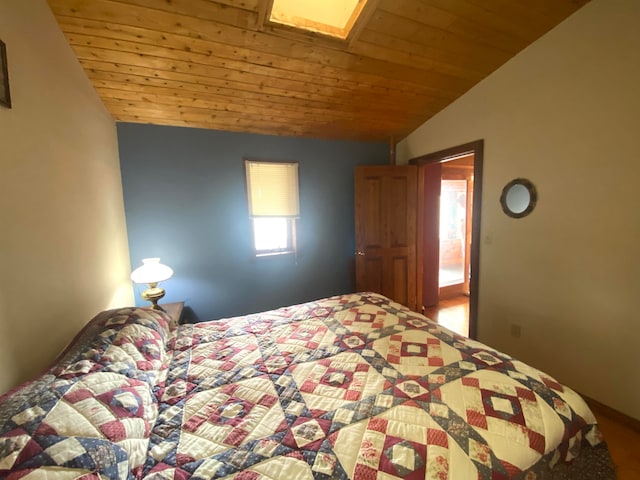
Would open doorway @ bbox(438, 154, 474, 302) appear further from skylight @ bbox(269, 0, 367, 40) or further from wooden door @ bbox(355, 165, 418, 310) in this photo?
skylight @ bbox(269, 0, 367, 40)

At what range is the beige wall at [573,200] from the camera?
1.70m

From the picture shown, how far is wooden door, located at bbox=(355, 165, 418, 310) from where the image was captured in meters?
3.11

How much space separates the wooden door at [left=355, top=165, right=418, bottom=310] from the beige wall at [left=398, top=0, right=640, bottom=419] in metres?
0.86

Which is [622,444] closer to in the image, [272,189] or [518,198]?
[518,198]

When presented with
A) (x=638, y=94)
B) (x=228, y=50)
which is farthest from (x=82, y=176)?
(x=638, y=94)

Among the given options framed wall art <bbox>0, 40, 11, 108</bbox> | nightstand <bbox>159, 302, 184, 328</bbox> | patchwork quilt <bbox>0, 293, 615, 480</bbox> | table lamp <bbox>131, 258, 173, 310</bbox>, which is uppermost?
framed wall art <bbox>0, 40, 11, 108</bbox>

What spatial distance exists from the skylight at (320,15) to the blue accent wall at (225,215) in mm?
1204

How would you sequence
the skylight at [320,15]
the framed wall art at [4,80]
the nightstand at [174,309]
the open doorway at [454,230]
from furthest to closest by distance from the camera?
the open doorway at [454,230] → the nightstand at [174,309] → the skylight at [320,15] → the framed wall art at [4,80]

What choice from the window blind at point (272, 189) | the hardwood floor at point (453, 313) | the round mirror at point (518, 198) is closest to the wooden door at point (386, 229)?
the hardwood floor at point (453, 313)

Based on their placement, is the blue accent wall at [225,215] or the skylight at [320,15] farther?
the blue accent wall at [225,215]

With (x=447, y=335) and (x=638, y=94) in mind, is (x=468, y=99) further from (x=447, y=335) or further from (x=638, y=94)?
(x=447, y=335)

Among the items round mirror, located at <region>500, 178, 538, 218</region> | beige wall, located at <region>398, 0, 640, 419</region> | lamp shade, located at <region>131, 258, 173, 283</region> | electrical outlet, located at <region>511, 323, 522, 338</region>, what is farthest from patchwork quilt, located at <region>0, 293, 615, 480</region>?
round mirror, located at <region>500, 178, 538, 218</region>

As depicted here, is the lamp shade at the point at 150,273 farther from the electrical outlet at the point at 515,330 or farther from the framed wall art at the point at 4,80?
the electrical outlet at the point at 515,330

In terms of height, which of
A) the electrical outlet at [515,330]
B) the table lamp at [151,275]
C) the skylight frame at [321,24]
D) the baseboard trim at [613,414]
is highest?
the skylight frame at [321,24]
